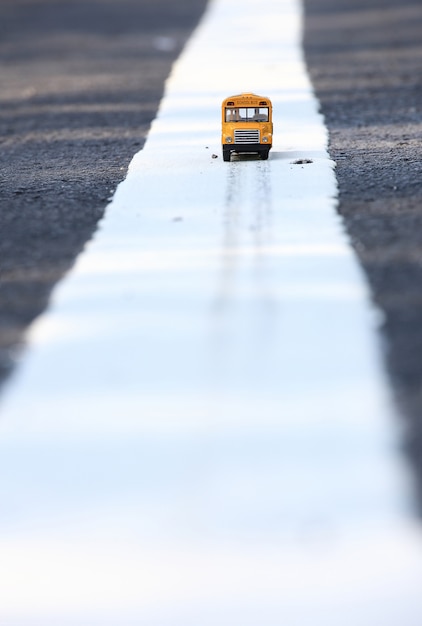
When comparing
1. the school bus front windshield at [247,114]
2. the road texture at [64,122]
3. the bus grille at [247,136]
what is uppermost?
the school bus front windshield at [247,114]

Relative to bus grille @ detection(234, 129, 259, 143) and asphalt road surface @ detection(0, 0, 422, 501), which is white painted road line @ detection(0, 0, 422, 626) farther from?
bus grille @ detection(234, 129, 259, 143)

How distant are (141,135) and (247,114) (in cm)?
309

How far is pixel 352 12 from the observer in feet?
84.1

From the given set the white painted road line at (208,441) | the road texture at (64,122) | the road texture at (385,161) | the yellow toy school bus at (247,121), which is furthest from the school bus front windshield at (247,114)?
the road texture at (64,122)

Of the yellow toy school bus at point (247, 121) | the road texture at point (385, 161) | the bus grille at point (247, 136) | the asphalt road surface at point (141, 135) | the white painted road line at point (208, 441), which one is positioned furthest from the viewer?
the bus grille at point (247, 136)

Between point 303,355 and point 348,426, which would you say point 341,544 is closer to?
point 348,426

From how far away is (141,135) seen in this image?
12711 millimetres

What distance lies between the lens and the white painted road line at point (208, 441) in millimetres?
4629

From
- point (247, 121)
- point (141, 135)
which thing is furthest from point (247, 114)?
point (141, 135)

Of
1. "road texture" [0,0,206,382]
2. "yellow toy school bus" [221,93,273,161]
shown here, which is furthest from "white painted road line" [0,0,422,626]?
"yellow toy school bus" [221,93,273,161]

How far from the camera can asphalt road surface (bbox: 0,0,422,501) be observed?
720 cm

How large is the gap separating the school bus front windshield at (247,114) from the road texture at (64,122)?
4.43 feet

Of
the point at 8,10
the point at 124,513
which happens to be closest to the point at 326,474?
the point at 124,513

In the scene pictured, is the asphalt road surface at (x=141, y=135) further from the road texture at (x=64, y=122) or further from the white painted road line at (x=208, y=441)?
the white painted road line at (x=208, y=441)
